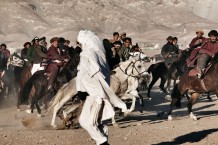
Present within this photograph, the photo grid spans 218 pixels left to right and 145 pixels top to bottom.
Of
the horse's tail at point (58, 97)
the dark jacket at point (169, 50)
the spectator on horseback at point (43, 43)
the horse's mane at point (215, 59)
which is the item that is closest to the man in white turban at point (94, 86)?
the horse's tail at point (58, 97)

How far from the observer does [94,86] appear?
307 inches

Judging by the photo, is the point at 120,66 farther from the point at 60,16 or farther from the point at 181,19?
the point at 181,19

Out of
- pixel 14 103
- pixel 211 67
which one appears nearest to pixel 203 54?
pixel 211 67

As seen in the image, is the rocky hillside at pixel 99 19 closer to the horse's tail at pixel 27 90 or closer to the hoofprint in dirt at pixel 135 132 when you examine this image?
the horse's tail at pixel 27 90

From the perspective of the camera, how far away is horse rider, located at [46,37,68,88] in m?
16.1

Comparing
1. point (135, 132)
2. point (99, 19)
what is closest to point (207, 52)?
point (135, 132)

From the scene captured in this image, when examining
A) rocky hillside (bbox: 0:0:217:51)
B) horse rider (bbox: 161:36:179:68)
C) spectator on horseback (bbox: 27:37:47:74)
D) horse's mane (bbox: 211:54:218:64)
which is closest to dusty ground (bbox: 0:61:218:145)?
horse's mane (bbox: 211:54:218:64)

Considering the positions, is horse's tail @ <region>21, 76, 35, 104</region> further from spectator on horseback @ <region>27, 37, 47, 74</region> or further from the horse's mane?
the horse's mane

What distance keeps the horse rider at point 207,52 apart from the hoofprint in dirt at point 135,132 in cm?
134

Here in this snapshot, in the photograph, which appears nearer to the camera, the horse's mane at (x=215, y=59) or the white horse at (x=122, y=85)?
the white horse at (x=122, y=85)

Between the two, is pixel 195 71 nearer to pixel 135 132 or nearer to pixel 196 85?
pixel 196 85

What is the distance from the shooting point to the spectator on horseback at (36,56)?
17431mm

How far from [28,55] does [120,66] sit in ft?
20.2

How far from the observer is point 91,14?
135 meters
